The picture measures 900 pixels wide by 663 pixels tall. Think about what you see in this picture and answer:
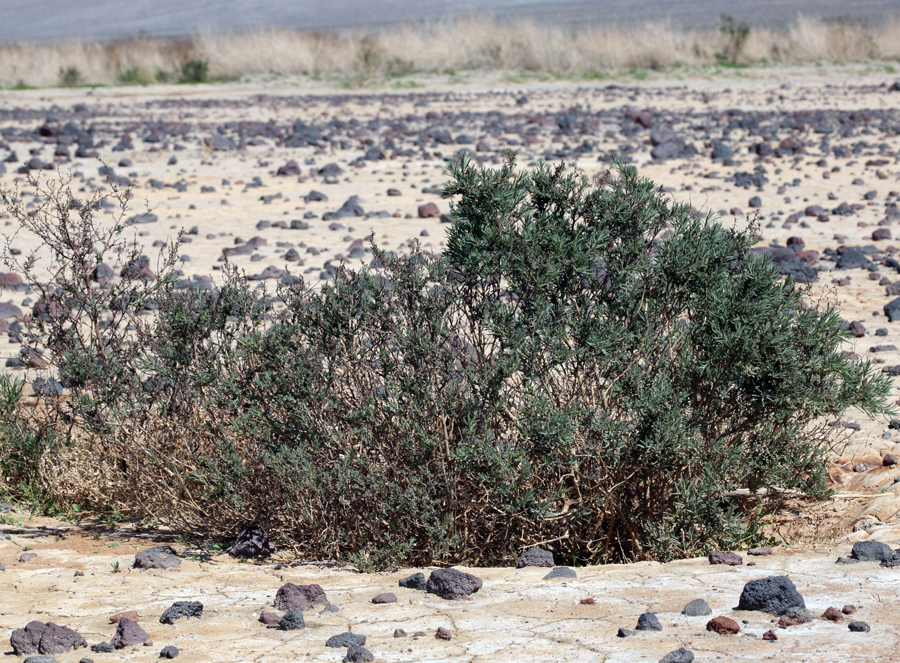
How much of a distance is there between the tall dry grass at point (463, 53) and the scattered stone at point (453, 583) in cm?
3067

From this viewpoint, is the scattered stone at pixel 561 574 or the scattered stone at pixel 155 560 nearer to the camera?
the scattered stone at pixel 561 574

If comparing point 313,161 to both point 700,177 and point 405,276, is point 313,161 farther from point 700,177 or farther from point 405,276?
point 405,276

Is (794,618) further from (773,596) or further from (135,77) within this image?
(135,77)

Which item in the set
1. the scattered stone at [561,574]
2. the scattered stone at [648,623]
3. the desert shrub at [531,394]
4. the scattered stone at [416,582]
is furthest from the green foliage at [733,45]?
the scattered stone at [648,623]

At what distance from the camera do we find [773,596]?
9.86 feet

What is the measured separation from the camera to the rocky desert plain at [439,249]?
3.01m

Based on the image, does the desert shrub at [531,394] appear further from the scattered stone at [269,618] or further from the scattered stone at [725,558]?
the scattered stone at [269,618]

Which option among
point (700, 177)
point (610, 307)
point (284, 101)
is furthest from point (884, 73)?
point (610, 307)

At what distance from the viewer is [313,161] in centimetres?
1520

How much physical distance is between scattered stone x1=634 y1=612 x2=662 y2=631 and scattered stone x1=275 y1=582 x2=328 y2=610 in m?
1.04

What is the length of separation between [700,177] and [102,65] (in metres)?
29.0

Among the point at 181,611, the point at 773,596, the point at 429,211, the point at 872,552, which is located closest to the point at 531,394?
the point at 773,596

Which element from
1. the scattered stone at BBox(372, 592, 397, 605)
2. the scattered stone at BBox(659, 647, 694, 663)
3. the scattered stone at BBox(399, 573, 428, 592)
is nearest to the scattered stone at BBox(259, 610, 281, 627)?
the scattered stone at BBox(372, 592, 397, 605)

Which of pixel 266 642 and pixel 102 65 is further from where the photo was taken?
pixel 102 65
